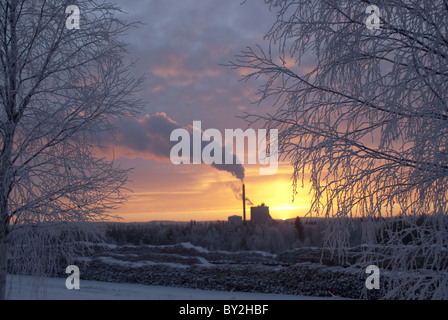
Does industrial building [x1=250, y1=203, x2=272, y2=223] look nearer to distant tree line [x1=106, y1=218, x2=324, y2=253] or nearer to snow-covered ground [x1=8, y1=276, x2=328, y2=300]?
distant tree line [x1=106, y1=218, x2=324, y2=253]

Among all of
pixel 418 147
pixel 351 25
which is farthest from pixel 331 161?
pixel 351 25

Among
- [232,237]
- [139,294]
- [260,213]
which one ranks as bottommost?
[139,294]

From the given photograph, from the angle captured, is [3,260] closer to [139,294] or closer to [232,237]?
[139,294]

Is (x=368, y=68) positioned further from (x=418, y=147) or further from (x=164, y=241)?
(x=164, y=241)

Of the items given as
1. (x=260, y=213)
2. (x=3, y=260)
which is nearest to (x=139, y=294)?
(x=3, y=260)

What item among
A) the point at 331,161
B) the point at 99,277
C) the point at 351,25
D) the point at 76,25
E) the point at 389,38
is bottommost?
the point at 99,277

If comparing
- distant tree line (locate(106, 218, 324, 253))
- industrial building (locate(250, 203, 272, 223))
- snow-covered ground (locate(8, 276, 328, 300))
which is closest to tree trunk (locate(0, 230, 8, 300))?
snow-covered ground (locate(8, 276, 328, 300))

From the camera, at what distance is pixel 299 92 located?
4.75 meters

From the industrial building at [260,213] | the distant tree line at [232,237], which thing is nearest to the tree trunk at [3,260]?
the distant tree line at [232,237]

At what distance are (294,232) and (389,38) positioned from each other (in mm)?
15129

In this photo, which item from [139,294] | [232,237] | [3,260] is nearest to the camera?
[3,260]
